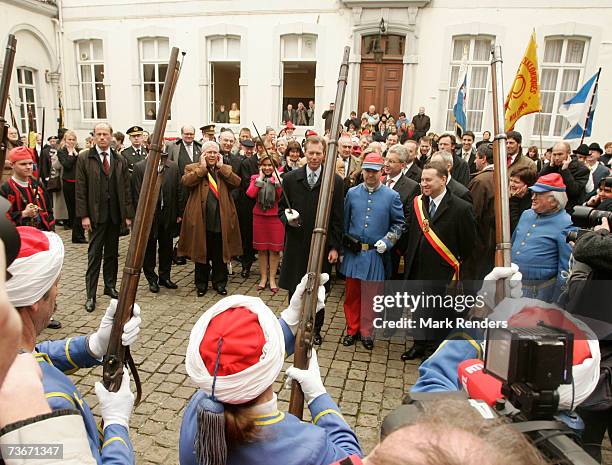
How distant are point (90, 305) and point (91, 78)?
45.8ft

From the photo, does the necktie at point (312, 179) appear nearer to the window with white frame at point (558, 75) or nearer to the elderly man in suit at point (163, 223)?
the elderly man in suit at point (163, 223)

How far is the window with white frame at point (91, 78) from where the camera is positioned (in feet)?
52.5

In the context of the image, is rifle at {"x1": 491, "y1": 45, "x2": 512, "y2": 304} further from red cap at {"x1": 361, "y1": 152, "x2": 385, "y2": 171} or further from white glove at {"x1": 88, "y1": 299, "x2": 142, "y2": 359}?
red cap at {"x1": 361, "y1": 152, "x2": 385, "y2": 171}

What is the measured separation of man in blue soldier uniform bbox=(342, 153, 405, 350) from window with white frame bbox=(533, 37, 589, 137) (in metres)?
9.94

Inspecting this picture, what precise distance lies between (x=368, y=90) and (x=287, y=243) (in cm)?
1068

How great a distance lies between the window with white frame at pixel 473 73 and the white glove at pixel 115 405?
1281cm

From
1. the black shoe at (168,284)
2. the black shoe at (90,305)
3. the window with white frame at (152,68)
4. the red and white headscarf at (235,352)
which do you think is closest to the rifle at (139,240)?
the red and white headscarf at (235,352)

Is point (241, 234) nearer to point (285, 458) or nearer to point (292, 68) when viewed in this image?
point (285, 458)

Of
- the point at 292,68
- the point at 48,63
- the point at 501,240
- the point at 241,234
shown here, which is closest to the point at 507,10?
the point at 292,68

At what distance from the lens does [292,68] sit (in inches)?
605

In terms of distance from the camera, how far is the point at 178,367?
401 cm

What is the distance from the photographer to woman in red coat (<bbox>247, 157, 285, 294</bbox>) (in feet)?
18.9

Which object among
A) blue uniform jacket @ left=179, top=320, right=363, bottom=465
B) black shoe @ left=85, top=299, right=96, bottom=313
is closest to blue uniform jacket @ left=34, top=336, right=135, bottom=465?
blue uniform jacket @ left=179, top=320, right=363, bottom=465

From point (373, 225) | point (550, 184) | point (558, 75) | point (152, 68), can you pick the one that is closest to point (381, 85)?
point (558, 75)
